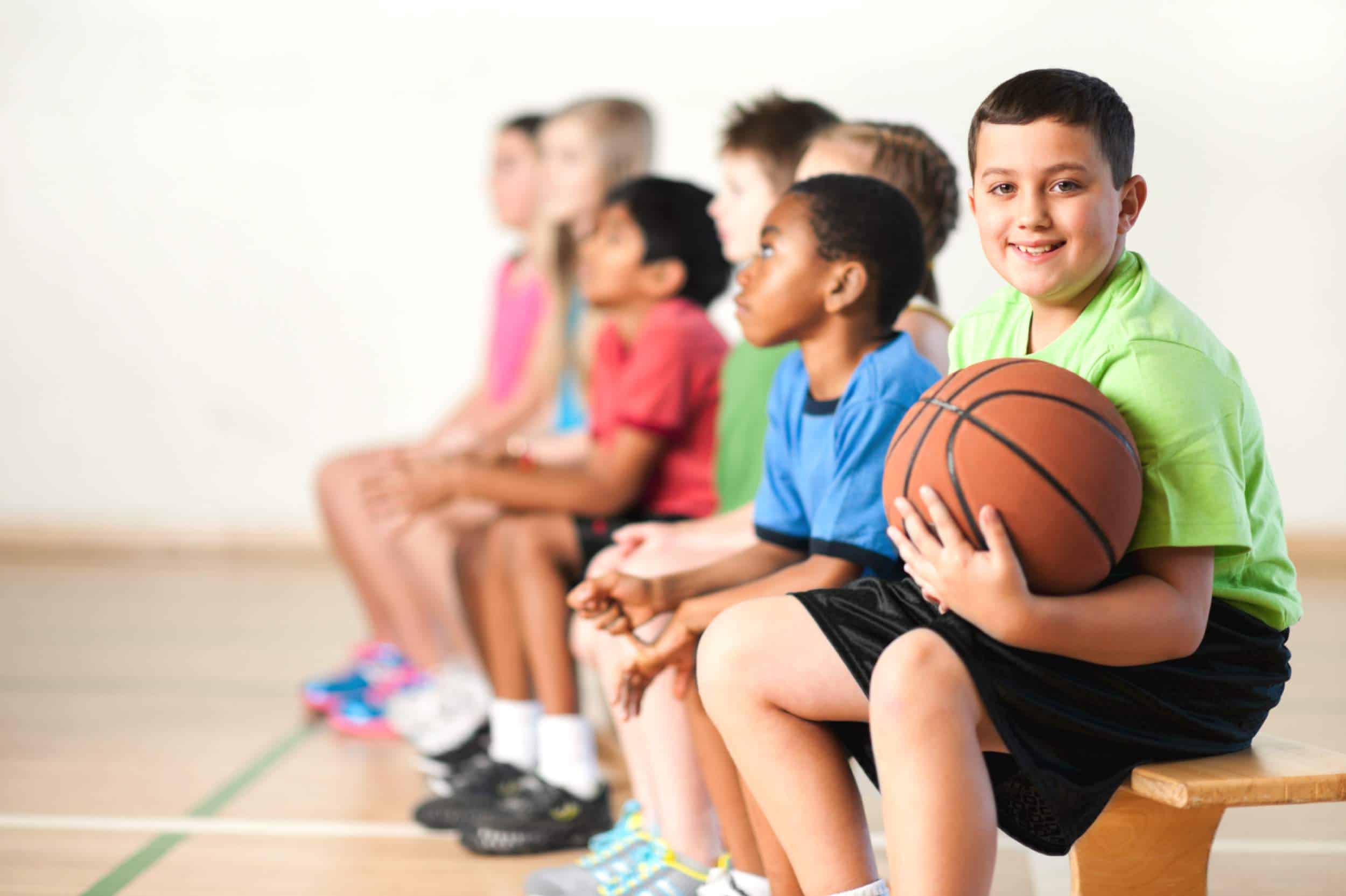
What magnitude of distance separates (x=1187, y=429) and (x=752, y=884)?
2.57 ft

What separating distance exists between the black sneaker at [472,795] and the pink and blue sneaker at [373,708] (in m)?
0.60

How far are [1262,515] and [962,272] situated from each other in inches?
35.1

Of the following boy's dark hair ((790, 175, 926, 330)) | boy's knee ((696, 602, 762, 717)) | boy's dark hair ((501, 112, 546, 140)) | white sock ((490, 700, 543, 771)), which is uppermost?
boy's dark hair ((501, 112, 546, 140))

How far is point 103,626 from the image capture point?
4.13 m

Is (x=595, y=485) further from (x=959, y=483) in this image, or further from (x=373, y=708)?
(x=959, y=483)

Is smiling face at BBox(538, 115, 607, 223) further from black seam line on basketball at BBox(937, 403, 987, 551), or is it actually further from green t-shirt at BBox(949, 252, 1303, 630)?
black seam line on basketball at BBox(937, 403, 987, 551)

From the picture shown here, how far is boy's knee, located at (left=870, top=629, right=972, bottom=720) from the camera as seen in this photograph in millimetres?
1212

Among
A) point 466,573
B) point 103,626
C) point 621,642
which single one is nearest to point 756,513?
point 621,642

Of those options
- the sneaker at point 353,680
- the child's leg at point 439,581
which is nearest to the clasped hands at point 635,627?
the child's leg at point 439,581

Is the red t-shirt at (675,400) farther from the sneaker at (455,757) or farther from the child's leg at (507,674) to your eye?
the sneaker at (455,757)

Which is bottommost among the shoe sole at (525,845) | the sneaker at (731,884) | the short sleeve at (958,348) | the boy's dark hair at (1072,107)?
the shoe sole at (525,845)

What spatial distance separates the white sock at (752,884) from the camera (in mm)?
1666

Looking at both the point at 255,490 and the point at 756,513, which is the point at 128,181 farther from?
the point at 756,513

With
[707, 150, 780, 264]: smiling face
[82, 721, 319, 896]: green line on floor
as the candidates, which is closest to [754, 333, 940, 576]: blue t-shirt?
[707, 150, 780, 264]: smiling face
